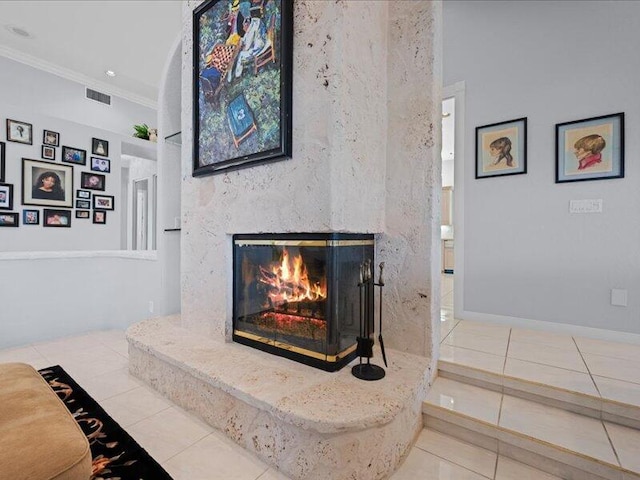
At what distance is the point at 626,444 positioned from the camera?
1336mm

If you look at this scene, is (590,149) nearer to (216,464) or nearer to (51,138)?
(216,464)

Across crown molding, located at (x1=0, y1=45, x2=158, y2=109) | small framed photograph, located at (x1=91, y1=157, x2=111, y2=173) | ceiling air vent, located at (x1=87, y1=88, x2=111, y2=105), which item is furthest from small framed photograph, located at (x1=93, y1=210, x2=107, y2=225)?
crown molding, located at (x1=0, y1=45, x2=158, y2=109)

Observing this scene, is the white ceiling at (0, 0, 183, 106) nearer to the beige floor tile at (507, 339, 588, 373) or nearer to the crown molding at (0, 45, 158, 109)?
the crown molding at (0, 45, 158, 109)

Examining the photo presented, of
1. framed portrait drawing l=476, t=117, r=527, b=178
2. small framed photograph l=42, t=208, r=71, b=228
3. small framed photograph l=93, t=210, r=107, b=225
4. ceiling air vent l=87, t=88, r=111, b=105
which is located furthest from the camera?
ceiling air vent l=87, t=88, r=111, b=105

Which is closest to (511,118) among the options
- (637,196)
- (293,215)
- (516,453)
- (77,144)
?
(637,196)

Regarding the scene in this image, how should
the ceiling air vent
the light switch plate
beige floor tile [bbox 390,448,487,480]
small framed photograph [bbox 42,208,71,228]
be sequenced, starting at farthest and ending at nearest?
the ceiling air vent, small framed photograph [bbox 42,208,71,228], the light switch plate, beige floor tile [bbox 390,448,487,480]

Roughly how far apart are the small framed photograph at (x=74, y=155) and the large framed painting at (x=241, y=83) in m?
2.61

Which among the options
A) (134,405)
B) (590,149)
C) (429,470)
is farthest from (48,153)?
(590,149)

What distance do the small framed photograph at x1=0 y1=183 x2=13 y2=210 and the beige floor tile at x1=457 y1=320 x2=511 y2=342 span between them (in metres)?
4.98

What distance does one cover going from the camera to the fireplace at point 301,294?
162cm

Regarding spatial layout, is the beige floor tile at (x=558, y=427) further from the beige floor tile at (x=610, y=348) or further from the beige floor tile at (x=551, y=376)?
the beige floor tile at (x=610, y=348)

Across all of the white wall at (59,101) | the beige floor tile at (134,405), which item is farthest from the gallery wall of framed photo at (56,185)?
the beige floor tile at (134,405)

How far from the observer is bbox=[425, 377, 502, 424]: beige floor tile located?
1.56 meters

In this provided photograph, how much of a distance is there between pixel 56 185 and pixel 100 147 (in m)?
0.71
